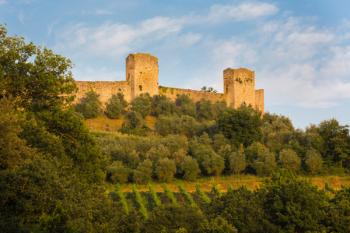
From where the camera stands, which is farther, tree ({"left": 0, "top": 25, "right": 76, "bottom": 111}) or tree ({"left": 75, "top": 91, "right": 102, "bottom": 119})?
tree ({"left": 75, "top": 91, "right": 102, "bottom": 119})

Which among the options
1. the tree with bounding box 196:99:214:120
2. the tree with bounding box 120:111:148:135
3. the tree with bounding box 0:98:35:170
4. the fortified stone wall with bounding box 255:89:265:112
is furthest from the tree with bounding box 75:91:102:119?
the tree with bounding box 0:98:35:170

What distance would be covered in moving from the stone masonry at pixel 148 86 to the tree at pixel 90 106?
134cm

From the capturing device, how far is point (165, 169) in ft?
148

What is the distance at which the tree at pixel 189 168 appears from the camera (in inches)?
1800

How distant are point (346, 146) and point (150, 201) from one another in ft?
73.0

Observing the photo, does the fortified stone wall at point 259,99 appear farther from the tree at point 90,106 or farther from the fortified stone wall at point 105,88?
the tree at point 90,106

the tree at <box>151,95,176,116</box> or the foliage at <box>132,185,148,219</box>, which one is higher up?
the tree at <box>151,95,176,116</box>

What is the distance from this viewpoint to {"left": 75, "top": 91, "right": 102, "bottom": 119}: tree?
5812cm

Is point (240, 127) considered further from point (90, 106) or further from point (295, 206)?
point (295, 206)

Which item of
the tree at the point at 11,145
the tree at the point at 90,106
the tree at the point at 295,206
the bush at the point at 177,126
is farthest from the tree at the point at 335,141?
the tree at the point at 11,145

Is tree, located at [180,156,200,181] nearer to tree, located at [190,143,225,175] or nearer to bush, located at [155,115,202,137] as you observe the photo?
tree, located at [190,143,225,175]

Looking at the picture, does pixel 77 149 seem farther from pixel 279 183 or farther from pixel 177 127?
pixel 177 127

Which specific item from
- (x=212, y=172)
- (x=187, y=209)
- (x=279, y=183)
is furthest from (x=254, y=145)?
(x=187, y=209)

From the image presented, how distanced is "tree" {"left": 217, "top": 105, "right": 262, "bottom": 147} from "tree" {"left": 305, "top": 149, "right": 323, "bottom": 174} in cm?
663
